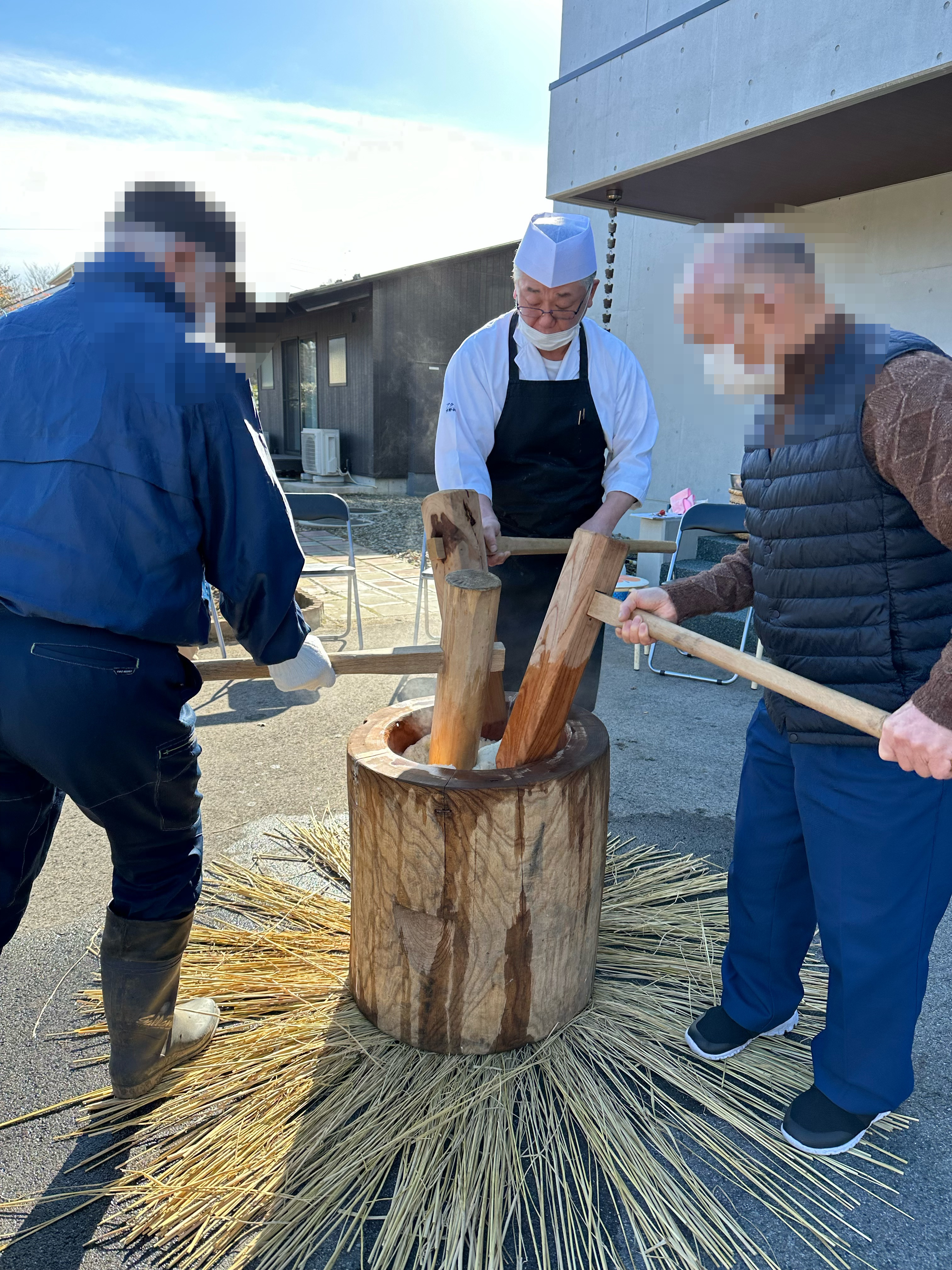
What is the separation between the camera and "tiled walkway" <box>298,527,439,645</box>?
6.20 meters

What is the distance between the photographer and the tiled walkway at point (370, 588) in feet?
20.3

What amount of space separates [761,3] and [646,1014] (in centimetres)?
492

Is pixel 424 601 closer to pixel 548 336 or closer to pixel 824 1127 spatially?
pixel 548 336

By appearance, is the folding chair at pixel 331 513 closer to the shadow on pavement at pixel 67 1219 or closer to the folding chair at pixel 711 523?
the folding chair at pixel 711 523

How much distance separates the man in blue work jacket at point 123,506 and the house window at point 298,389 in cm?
1559

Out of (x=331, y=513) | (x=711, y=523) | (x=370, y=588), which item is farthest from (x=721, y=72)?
(x=370, y=588)

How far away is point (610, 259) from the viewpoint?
5.97 metres

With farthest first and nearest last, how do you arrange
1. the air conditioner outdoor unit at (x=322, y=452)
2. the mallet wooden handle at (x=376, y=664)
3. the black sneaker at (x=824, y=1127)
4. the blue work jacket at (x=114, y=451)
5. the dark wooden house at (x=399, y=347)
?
1. the air conditioner outdoor unit at (x=322, y=452)
2. the dark wooden house at (x=399, y=347)
3. the mallet wooden handle at (x=376, y=664)
4. the black sneaker at (x=824, y=1127)
5. the blue work jacket at (x=114, y=451)

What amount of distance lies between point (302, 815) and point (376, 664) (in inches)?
49.7

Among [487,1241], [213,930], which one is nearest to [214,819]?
[213,930]

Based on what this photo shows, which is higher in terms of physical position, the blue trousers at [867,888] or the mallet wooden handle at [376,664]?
the mallet wooden handle at [376,664]

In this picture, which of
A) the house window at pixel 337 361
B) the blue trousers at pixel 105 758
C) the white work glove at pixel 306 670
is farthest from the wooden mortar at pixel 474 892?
the house window at pixel 337 361

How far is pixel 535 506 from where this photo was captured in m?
2.70

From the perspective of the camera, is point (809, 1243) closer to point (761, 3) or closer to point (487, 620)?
point (487, 620)
